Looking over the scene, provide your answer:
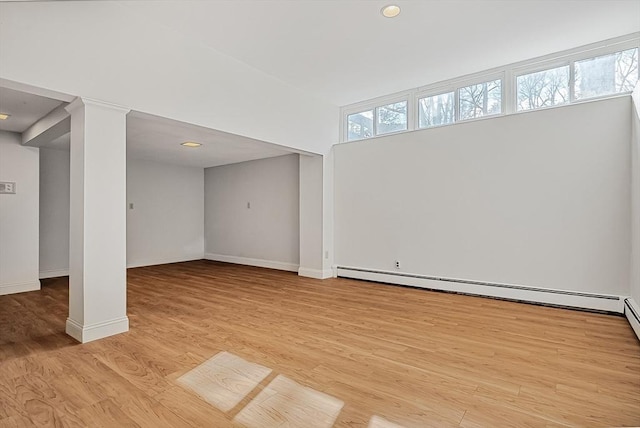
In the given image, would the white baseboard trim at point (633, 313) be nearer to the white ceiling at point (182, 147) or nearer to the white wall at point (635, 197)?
the white wall at point (635, 197)

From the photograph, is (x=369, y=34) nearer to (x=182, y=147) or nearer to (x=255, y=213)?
(x=182, y=147)

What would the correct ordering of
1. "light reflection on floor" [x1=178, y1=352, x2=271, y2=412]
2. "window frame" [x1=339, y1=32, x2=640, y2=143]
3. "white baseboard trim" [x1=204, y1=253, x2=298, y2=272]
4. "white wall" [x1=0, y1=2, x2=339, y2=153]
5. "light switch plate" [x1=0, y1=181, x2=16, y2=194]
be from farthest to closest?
"white baseboard trim" [x1=204, y1=253, x2=298, y2=272] < "light switch plate" [x1=0, y1=181, x2=16, y2=194] < "window frame" [x1=339, y1=32, x2=640, y2=143] < "white wall" [x1=0, y1=2, x2=339, y2=153] < "light reflection on floor" [x1=178, y1=352, x2=271, y2=412]

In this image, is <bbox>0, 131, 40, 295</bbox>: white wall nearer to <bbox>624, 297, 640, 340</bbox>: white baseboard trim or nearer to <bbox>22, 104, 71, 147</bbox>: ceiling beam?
<bbox>22, 104, 71, 147</bbox>: ceiling beam

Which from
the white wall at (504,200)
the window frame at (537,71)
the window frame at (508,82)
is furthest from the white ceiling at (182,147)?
the window frame at (537,71)

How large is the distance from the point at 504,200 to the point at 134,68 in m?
4.47

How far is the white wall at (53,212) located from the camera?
5.87 metres

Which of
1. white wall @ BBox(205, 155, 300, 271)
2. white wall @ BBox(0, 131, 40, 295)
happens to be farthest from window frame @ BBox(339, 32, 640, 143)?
white wall @ BBox(0, 131, 40, 295)

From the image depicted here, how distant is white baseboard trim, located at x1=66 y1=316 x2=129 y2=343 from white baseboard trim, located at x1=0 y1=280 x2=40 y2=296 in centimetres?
273

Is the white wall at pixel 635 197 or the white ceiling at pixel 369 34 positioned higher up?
the white ceiling at pixel 369 34

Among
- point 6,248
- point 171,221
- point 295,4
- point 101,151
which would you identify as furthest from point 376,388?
point 171,221

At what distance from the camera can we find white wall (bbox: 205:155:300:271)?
6684 mm

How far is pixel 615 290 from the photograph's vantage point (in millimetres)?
3637

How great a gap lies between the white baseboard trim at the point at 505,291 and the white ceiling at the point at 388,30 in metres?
2.89

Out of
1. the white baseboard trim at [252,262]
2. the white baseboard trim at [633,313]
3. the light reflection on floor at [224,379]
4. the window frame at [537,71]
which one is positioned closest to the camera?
the light reflection on floor at [224,379]
